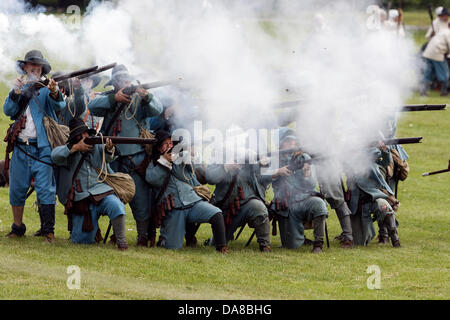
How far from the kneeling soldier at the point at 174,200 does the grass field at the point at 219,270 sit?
0.83 ft

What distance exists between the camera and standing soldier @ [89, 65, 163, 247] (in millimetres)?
11172

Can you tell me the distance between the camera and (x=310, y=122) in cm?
1179

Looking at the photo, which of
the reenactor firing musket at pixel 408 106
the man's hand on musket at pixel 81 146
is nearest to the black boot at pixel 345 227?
the reenactor firing musket at pixel 408 106

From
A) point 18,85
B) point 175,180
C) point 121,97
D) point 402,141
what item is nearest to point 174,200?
point 175,180

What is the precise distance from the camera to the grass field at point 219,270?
878 centimetres

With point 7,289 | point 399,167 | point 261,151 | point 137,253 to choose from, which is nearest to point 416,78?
point 399,167

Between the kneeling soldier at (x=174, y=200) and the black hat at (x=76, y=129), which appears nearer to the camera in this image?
the black hat at (x=76, y=129)

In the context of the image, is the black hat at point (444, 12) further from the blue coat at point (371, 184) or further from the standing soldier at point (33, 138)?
the standing soldier at point (33, 138)

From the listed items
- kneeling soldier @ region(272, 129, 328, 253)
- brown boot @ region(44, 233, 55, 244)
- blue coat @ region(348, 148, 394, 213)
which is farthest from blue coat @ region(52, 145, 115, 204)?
blue coat @ region(348, 148, 394, 213)

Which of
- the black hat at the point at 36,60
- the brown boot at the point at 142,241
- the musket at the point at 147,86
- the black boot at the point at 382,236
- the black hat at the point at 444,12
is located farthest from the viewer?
the black hat at the point at 444,12

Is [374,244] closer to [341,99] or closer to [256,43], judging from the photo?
[341,99]

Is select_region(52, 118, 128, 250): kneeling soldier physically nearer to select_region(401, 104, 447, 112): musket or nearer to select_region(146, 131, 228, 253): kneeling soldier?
select_region(146, 131, 228, 253): kneeling soldier

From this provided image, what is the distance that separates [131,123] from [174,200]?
1181 mm

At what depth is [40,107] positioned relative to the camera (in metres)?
10.9
